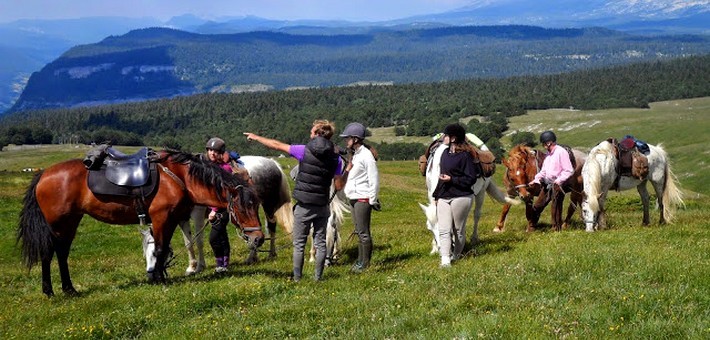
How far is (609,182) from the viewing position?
16438 millimetres

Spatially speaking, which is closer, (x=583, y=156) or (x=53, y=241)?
(x=53, y=241)

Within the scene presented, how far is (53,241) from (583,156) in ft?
44.0

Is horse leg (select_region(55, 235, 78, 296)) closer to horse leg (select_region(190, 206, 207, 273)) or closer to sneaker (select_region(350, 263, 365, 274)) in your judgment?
horse leg (select_region(190, 206, 207, 273))

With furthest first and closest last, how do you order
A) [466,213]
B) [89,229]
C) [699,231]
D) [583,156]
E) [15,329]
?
1. [89,229]
2. [583,156]
3. [699,231]
4. [466,213]
5. [15,329]

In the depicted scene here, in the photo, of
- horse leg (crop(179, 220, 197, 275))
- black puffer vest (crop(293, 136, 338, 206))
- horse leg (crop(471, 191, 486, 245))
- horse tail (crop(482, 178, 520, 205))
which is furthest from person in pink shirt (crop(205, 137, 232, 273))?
horse tail (crop(482, 178, 520, 205))

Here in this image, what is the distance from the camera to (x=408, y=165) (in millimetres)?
84562

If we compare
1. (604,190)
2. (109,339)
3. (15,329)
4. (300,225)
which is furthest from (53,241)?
(604,190)

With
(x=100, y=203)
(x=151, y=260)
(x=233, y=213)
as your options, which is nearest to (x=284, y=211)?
(x=151, y=260)

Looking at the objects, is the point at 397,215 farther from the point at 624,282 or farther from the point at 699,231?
the point at 624,282

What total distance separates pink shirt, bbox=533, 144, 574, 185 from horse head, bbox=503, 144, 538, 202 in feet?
2.39

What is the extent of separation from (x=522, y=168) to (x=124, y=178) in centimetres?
964

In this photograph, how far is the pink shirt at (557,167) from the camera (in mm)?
15242

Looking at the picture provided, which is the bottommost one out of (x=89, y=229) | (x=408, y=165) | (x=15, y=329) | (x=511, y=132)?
(x=511, y=132)

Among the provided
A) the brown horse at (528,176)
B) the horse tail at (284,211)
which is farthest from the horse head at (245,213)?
the brown horse at (528,176)
